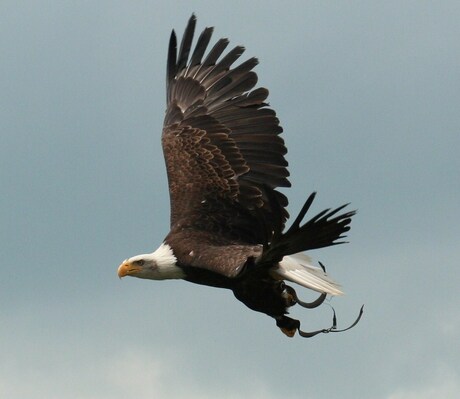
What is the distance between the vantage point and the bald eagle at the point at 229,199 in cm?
1591

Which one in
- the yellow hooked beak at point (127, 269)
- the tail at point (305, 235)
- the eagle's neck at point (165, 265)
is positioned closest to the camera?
the tail at point (305, 235)

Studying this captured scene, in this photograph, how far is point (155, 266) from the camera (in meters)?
17.2

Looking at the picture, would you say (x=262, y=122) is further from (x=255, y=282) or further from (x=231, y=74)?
(x=255, y=282)

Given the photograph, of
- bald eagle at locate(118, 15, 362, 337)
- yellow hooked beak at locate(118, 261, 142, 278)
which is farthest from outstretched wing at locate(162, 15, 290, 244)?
yellow hooked beak at locate(118, 261, 142, 278)

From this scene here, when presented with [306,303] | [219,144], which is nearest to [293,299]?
[306,303]

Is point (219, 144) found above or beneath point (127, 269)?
above

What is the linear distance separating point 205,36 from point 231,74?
0.74m

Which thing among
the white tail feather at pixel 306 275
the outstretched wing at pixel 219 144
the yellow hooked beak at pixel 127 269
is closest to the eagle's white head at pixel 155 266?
the yellow hooked beak at pixel 127 269

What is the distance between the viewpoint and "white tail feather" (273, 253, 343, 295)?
53.2ft

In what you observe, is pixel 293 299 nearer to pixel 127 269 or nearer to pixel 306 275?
pixel 306 275

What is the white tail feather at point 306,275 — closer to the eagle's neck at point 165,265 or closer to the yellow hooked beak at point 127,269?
the eagle's neck at point 165,265

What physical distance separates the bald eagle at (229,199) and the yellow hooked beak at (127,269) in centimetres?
1

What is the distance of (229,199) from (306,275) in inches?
66.0

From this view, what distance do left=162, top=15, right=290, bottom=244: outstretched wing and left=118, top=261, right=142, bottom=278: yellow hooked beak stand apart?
2.40 feet
